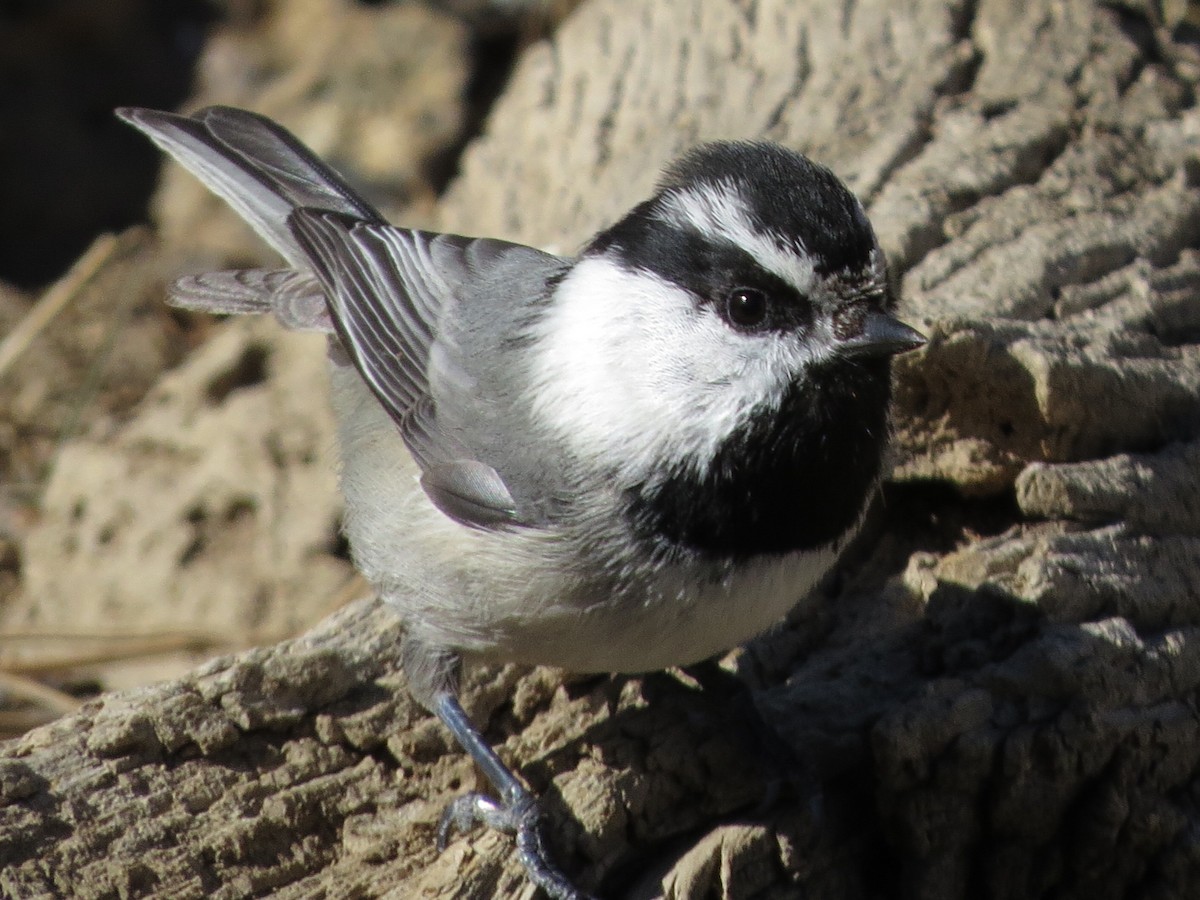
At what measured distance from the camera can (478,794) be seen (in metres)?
2.82

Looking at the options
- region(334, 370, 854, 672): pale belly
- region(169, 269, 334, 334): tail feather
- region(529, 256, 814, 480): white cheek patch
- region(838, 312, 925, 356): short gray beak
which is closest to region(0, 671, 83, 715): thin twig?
region(169, 269, 334, 334): tail feather

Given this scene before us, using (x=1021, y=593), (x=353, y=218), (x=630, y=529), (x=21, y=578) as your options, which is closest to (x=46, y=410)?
(x=21, y=578)

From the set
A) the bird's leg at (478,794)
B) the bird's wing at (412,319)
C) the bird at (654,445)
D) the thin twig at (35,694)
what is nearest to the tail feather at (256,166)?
the bird's wing at (412,319)

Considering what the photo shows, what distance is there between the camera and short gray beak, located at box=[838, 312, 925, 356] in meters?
2.57

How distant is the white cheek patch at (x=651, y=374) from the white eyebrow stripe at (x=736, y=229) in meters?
0.12

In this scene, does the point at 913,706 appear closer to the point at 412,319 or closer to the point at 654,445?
the point at 654,445

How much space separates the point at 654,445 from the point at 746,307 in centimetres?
31

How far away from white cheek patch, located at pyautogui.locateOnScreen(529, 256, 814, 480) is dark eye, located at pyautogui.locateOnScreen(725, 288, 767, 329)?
0.08 feet

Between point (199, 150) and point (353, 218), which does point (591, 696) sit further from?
point (199, 150)

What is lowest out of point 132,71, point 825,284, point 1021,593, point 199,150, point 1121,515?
point 132,71

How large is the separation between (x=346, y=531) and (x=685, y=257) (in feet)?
3.96

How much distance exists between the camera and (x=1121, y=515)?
10.6ft

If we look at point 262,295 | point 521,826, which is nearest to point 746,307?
point 521,826

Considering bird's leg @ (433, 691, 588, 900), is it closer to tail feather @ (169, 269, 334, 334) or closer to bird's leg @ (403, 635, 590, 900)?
bird's leg @ (403, 635, 590, 900)
